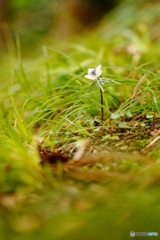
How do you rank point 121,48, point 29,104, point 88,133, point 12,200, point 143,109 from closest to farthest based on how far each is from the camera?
point 12,200 → point 88,133 → point 143,109 → point 29,104 → point 121,48

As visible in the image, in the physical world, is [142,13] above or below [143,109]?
above

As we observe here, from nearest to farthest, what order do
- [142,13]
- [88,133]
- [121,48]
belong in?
[88,133] < [121,48] < [142,13]

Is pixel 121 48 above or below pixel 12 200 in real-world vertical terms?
above

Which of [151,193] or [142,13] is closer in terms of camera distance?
[151,193]

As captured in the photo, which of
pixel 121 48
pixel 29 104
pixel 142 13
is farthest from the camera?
pixel 142 13

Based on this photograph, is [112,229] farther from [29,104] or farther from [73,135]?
[29,104]

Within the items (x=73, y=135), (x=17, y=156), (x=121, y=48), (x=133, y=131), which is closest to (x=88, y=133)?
(x=73, y=135)

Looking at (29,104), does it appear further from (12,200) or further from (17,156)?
(12,200)

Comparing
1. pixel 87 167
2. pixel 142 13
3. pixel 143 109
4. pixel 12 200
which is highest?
pixel 142 13

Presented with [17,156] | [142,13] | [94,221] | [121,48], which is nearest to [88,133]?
[17,156]
